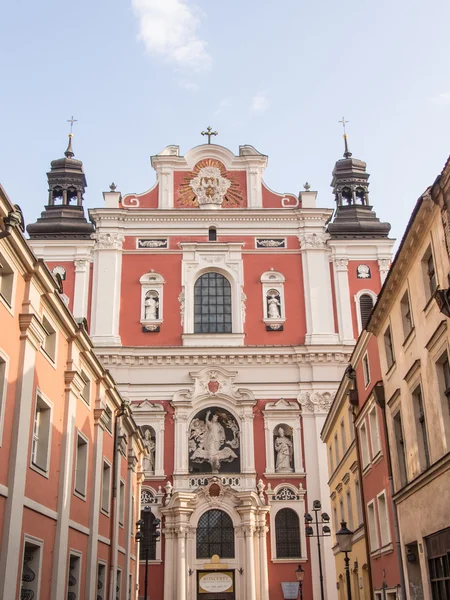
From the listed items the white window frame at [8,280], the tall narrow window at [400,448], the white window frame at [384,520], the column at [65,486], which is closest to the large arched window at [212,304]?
the white window frame at [384,520]

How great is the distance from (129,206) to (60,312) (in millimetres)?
23015

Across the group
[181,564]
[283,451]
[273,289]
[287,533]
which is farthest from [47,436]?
[273,289]

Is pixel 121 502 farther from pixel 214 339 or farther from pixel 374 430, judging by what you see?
pixel 214 339

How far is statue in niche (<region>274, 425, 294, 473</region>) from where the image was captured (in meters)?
32.7

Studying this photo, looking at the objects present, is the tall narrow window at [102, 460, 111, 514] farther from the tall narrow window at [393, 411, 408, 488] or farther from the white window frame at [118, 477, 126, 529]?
the tall narrow window at [393, 411, 408, 488]

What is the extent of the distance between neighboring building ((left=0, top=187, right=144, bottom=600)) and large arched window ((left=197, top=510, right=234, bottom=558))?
10.2m

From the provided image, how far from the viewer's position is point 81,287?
36062mm

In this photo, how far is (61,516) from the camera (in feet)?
49.5

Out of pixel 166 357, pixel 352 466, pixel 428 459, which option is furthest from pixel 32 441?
pixel 166 357

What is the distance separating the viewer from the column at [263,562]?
2955 centimetres

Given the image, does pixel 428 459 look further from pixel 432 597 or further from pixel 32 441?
pixel 32 441

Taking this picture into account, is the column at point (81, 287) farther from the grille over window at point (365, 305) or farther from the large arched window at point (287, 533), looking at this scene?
the grille over window at point (365, 305)

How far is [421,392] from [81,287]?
80.3 ft

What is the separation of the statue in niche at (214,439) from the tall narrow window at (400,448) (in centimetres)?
1713
